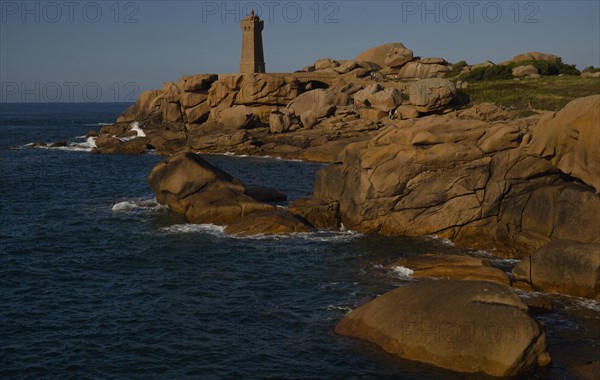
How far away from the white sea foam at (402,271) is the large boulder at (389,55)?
88.1 metres

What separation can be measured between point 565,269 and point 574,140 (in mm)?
9950

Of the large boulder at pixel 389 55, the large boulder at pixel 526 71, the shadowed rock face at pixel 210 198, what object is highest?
the large boulder at pixel 389 55

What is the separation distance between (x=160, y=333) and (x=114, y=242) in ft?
50.0

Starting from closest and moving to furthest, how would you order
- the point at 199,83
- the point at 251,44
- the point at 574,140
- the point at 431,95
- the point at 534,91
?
the point at 574,140 < the point at 431,95 < the point at 534,91 < the point at 199,83 < the point at 251,44

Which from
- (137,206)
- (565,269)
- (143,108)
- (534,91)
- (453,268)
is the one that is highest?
(534,91)

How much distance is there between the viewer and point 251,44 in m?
109

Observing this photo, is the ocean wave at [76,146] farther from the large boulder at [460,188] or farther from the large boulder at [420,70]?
the large boulder at [460,188]

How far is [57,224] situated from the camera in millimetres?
43094

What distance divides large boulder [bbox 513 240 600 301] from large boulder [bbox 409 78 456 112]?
4672 cm

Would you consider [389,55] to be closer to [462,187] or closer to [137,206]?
[137,206]

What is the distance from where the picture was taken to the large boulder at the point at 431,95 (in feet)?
240

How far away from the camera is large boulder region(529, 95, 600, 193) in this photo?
32.5 m

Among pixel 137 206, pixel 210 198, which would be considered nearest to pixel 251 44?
pixel 137 206

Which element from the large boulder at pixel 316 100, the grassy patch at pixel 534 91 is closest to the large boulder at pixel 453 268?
the grassy patch at pixel 534 91
